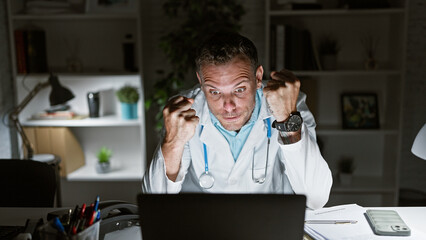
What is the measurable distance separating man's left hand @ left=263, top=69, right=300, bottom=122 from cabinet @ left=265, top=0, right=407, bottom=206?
4.68 feet

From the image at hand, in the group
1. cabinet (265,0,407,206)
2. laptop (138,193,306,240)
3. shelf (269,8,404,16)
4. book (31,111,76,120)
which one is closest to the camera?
laptop (138,193,306,240)

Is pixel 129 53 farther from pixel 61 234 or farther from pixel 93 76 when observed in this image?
pixel 61 234

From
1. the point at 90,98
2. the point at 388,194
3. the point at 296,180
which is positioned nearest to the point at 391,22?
the point at 388,194

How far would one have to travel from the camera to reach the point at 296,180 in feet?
5.21

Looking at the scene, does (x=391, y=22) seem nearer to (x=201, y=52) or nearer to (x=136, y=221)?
(x=201, y=52)

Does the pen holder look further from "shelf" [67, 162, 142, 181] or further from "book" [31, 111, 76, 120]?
"book" [31, 111, 76, 120]

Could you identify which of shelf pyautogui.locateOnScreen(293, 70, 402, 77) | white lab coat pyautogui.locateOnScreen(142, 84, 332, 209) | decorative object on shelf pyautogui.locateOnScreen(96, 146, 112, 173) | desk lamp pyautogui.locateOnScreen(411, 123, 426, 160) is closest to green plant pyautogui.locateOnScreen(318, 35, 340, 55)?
shelf pyautogui.locateOnScreen(293, 70, 402, 77)

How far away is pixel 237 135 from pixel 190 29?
48.5 inches

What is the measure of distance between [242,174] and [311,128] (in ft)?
1.14

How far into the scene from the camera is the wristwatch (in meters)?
1.44

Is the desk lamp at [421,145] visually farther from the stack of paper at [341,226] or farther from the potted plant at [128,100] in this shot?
the potted plant at [128,100]

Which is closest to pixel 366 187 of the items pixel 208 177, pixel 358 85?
pixel 358 85

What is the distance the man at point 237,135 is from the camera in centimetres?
145

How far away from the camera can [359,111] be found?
9.98 feet
